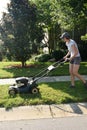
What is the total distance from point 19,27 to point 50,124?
8.00 m

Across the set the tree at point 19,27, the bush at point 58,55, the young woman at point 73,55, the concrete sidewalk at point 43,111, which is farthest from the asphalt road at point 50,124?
the bush at point 58,55

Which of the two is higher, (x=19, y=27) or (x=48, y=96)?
(x=19, y=27)

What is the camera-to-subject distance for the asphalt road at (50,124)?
5.85 m

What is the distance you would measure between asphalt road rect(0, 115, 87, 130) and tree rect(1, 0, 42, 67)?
24.4 feet

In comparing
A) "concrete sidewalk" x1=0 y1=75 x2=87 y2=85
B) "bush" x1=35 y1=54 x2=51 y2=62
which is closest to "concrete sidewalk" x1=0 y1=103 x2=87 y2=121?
"concrete sidewalk" x1=0 y1=75 x2=87 y2=85

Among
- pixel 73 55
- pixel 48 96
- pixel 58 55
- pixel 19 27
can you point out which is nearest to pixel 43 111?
pixel 48 96

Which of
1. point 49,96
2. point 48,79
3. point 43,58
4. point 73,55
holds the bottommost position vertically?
point 43,58

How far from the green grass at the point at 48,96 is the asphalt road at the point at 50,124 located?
3.77 feet

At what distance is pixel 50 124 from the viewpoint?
6.07 metres

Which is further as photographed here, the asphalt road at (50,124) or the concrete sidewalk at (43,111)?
the concrete sidewalk at (43,111)

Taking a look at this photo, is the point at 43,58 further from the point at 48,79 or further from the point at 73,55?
the point at 73,55

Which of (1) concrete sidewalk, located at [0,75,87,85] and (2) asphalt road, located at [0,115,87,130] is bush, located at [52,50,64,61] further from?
(2) asphalt road, located at [0,115,87,130]

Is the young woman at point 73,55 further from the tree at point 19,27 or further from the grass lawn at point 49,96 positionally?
the tree at point 19,27

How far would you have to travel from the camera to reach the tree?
1341 cm
